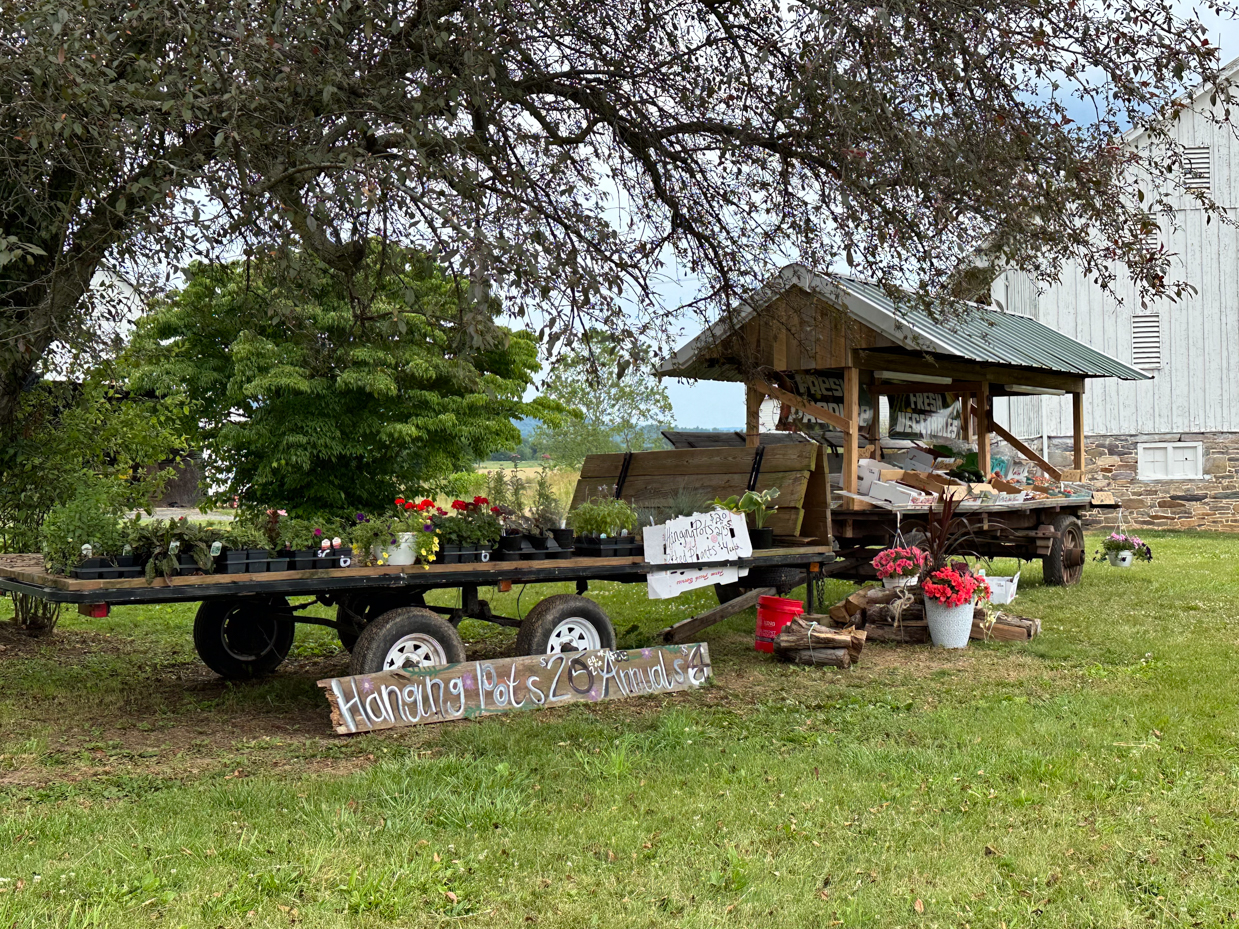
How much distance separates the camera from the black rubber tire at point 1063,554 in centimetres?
1345

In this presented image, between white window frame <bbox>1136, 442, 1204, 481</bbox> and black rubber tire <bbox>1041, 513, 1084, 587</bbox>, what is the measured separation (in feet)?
33.2

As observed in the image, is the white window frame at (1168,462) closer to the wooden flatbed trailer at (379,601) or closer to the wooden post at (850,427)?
the wooden post at (850,427)

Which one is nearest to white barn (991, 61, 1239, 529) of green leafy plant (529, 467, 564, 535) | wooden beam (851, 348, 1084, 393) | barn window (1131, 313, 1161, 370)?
barn window (1131, 313, 1161, 370)

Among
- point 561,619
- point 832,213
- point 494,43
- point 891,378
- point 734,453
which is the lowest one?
point 561,619

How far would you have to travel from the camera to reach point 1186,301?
866 inches

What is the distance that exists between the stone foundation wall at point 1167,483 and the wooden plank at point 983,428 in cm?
899

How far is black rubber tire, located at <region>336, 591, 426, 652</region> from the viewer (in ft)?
22.8

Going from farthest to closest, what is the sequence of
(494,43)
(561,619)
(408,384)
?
(408,384) → (561,619) → (494,43)

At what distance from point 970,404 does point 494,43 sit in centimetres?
1052

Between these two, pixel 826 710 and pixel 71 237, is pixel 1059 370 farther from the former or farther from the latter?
pixel 71 237

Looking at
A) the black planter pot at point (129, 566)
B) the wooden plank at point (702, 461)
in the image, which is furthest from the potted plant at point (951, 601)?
the black planter pot at point (129, 566)

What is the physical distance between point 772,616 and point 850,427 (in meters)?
2.84

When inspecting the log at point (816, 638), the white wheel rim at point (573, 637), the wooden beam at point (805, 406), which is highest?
the wooden beam at point (805, 406)

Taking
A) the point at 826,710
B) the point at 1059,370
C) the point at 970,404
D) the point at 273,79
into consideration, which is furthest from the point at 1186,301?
the point at 273,79
